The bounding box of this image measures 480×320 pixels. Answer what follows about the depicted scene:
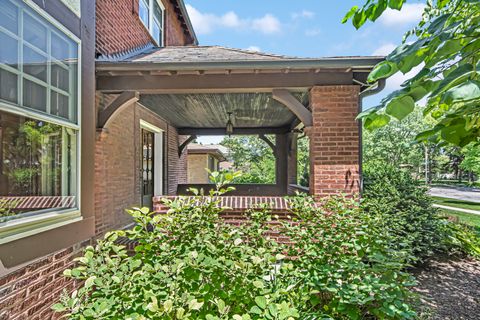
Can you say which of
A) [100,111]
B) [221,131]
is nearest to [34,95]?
[100,111]

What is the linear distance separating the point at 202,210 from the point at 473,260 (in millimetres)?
6121

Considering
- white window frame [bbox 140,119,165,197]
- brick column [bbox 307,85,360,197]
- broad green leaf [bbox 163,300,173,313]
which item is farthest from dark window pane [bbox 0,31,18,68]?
white window frame [bbox 140,119,165,197]

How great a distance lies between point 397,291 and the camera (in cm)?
257

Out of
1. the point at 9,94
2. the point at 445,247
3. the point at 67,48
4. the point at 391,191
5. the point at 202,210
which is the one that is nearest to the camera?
the point at 202,210

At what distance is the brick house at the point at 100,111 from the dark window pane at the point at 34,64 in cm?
1

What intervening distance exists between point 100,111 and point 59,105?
1592 millimetres

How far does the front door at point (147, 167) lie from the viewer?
793 centimetres

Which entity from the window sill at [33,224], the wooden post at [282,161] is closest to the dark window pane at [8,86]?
the window sill at [33,224]

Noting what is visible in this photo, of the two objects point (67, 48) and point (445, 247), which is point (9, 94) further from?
point (445, 247)

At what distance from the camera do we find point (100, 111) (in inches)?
189

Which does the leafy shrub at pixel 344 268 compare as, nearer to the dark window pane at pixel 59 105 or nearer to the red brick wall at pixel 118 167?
the dark window pane at pixel 59 105

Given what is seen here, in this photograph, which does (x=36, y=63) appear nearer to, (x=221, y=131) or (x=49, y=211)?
(x=49, y=211)

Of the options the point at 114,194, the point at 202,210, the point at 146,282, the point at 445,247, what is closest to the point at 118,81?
the point at 114,194

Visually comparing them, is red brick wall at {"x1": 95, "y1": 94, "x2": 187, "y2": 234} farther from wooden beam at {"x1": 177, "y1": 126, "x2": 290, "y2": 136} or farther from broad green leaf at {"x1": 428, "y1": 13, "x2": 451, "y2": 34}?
broad green leaf at {"x1": 428, "y1": 13, "x2": 451, "y2": 34}
